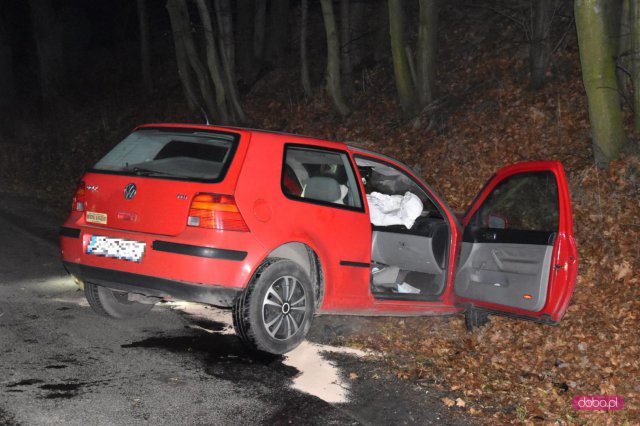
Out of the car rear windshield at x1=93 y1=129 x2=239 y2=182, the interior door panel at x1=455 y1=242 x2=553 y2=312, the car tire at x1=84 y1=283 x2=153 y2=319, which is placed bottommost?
the car tire at x1=84 y1=283 x2=153 y2=319

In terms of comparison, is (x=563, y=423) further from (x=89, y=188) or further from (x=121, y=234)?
(x=89, y=188)

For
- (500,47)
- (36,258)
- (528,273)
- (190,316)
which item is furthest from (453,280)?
(500,47)

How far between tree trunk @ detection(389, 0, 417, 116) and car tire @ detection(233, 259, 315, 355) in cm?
942

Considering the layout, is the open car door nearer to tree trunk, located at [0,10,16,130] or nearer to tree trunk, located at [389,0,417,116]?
tree trunk, located at [389,0,417,116]

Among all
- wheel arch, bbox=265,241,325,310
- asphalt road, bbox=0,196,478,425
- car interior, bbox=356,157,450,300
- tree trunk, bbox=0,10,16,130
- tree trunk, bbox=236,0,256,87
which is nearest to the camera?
asphalt road, bbox=0,196,478,425

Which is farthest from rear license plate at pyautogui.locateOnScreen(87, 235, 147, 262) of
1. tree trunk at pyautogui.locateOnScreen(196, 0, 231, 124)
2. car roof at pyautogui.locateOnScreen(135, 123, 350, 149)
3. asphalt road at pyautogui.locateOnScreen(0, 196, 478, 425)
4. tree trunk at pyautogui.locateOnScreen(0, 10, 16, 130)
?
tree trunk at pyautogui.locateOnScreen(0, 10, 16, 130)

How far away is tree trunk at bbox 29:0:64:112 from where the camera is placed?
26672mm

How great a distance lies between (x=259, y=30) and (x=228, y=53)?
5413 millimetres

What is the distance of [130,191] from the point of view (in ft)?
19.1

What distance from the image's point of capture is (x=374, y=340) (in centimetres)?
669

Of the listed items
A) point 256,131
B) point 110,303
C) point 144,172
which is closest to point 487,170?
point 256,131

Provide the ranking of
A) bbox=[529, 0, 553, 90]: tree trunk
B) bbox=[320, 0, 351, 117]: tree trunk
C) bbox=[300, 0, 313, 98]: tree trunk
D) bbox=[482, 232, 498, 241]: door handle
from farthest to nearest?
bbox=[300, 0, 313, 98]: tree trunk < bbox=[320, 0, 351, 117]: tree trunk < bbox=[529, 0, 553, 90]: tree trunk < bbox=[482, 232, 498, 241]: door handle

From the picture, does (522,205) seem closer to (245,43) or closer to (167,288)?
(167,288)

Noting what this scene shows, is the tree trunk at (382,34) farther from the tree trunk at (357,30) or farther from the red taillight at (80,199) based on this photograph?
the red taillight at (80,199)
